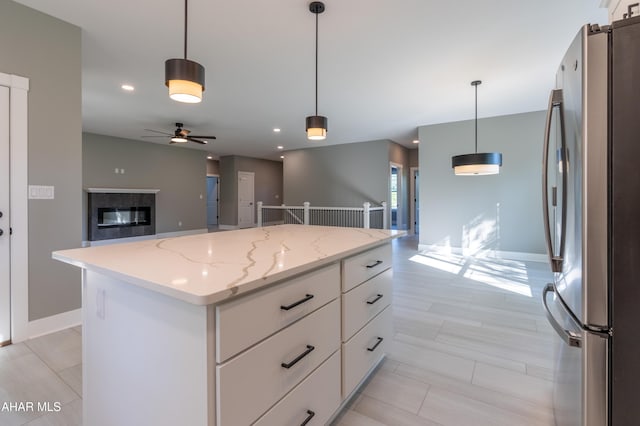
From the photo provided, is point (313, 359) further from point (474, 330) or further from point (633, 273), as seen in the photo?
point (474, 330)

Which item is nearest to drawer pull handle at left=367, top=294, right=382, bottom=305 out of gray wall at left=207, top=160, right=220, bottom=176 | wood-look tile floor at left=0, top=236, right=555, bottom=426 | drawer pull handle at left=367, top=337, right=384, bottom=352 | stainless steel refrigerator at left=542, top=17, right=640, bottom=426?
drawer pull handle at left=367, top=337, right=384, bottom=352

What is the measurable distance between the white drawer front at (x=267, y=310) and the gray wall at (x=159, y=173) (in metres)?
7.70

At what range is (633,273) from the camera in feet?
3.02

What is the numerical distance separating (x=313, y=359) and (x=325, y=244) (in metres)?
0.60

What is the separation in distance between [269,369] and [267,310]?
21cm

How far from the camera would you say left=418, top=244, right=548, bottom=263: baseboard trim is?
17.5ft

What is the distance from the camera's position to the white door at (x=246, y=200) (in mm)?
10458

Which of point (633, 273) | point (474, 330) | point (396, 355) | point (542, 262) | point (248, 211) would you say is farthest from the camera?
point (248, 211)

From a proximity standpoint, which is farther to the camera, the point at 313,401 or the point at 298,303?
the point at 313,401

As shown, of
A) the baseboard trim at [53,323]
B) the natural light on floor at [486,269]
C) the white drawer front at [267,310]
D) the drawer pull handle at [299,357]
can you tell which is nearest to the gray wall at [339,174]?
the natural light on floor at [486,269]

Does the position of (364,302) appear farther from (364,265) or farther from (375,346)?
(375,346)

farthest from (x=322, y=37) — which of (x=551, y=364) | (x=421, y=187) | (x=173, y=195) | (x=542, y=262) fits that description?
(x=173, y=195)

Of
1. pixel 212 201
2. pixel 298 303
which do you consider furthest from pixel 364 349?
pixel 212 201

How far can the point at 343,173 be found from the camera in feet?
27.5
